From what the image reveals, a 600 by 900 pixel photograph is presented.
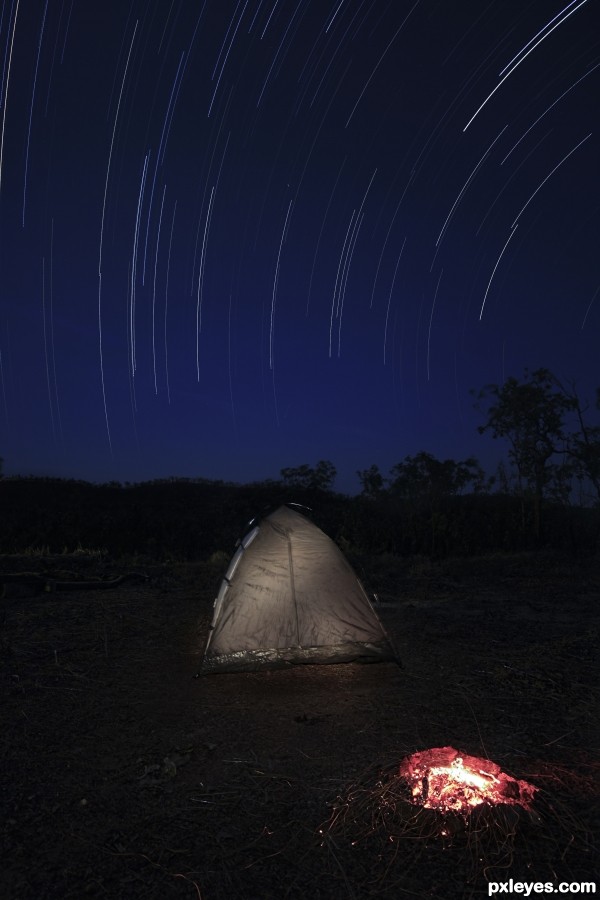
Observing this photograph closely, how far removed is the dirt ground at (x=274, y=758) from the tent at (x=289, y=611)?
0.90 feet

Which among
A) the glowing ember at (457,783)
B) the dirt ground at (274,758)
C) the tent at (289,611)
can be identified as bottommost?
the dirt ground at (274,758)

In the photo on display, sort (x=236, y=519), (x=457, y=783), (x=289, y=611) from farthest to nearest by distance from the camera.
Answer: (x=236, y=519) < (x=289, y=611) < (x=457, y=783)

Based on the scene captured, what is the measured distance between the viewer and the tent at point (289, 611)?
7.74 metres

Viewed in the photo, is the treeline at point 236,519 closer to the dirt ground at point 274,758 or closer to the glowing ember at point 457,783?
the dirt ground at point 274,758

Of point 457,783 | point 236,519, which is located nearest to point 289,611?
point 457,783

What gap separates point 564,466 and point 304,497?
688 inches

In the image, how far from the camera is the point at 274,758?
5.38 meters

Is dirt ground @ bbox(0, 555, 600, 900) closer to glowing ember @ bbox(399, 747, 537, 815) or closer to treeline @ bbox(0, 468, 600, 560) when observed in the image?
glowing ember @ bbox(399, 747, 537, 815)

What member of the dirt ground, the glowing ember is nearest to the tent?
the dirt ground

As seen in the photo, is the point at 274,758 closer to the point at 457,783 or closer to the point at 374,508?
the point at 457,783

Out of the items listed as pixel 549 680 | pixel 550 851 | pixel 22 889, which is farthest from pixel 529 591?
pixel 22 889

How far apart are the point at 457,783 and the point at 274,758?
1773 millimetres

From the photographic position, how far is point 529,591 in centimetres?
1388

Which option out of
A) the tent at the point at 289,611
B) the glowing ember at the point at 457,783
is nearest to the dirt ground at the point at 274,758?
the glowing ember at the point at 457,783
